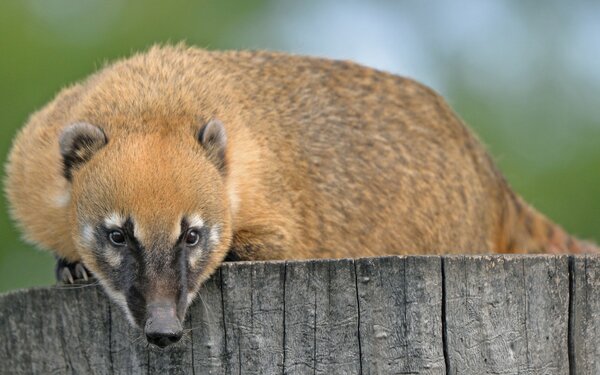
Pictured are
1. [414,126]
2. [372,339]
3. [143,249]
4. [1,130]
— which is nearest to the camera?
[372,339]

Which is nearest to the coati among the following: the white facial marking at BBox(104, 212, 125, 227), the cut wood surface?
the white facial marking at BBox(104, 212, 125, 227)

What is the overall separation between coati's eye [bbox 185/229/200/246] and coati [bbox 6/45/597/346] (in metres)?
0.02

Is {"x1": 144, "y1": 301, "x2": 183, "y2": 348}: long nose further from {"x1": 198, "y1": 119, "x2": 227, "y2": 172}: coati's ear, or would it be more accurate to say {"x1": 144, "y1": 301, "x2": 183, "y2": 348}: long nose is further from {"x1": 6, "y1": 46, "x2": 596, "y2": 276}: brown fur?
{"x1": 198, "y1": 119, "x2": 227, "y2": 172}: coati's ear

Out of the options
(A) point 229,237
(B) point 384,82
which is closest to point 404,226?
(B) point 384,82

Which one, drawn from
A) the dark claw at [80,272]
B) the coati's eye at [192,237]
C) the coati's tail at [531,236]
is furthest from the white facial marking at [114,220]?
the coati's tail at [531,236]

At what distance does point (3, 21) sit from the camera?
20.0m

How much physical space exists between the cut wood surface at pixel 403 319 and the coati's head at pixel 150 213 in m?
0.43

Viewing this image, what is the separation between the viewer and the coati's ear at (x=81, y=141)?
330 inches

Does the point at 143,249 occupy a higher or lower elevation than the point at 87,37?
lower

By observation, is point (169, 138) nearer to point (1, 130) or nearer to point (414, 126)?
point (414, 126)

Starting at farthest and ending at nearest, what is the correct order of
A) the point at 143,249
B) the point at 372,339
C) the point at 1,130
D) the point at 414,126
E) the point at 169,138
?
the point at 1,130
the point at 414,126
the point at 169,138
the point at 143,249
the point at 372,339

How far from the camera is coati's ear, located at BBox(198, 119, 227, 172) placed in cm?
861

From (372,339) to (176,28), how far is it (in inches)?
573

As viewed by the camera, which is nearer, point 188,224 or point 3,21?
point 188,224
